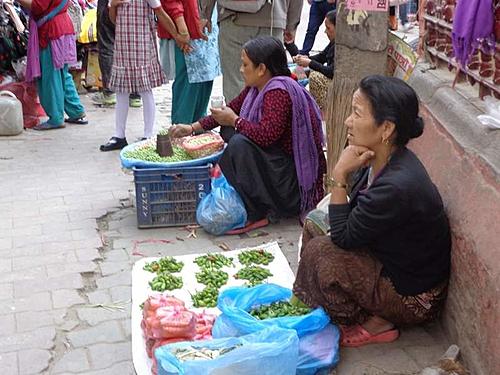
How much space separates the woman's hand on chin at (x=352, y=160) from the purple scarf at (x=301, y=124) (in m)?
1.41

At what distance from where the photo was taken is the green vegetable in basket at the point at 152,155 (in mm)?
4548

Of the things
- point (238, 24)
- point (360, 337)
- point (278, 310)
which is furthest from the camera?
point (238, 24)

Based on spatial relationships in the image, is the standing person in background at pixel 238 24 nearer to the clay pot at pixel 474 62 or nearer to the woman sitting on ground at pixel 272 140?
the woman sitting on ground at pixel 272 140

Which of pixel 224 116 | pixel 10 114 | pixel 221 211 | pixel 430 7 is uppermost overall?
pixel 430 7

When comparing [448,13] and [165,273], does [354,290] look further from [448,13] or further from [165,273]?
[448,13]

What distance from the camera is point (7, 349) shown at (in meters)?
Answer: 3.20

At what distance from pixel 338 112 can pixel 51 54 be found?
3.86m

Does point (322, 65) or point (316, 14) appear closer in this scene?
point (322, 65)

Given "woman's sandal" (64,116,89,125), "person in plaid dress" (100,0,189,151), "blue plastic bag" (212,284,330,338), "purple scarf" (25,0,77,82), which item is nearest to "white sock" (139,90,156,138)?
"person in plaid dress" (100,0,189,151)

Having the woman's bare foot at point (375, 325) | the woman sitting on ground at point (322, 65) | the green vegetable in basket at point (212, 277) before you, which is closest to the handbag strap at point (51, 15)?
the woman sitting on ground at point (322, 65)

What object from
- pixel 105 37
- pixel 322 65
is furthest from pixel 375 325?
pixel 105 37

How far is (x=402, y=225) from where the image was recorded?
280cm

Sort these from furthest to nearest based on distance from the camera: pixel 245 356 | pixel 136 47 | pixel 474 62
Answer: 1. pixel 136 47
2. pixel 474 62
3. pixel 245 356

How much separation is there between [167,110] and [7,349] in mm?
5175
